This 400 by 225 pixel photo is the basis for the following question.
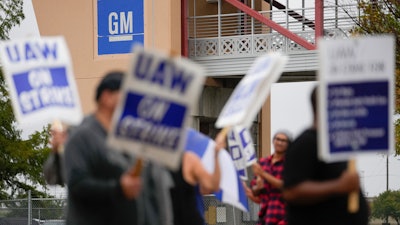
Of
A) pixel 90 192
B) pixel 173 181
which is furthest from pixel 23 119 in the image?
pixel 90 192

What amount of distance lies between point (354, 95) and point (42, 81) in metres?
3.71

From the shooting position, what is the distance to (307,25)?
140ft

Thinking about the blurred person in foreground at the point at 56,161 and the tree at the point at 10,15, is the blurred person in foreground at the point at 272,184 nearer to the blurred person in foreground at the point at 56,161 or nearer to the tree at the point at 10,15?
the blurred person in foreground at the point at 56,161

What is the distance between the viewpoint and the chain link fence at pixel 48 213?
31.1 meters

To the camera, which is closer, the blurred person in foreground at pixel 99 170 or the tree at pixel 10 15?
the blurred person in foreground at pixel 99 170

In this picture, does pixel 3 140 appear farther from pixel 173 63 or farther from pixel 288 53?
pixel 173 63

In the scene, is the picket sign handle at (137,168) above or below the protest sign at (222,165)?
above

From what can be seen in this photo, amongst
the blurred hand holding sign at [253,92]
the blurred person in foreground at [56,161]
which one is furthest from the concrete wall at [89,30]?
the blurred hand holding sign at [253,92]

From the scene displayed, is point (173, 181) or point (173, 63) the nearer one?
point (173, 63)

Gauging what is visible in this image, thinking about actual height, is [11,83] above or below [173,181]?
above

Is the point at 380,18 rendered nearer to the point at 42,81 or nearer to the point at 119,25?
the point at 119,25

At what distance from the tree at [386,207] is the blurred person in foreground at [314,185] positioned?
28.4m

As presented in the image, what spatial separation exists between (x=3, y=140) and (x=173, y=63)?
33.2 metres

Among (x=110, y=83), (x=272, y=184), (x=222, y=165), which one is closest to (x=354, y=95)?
(x=110, y=83)
